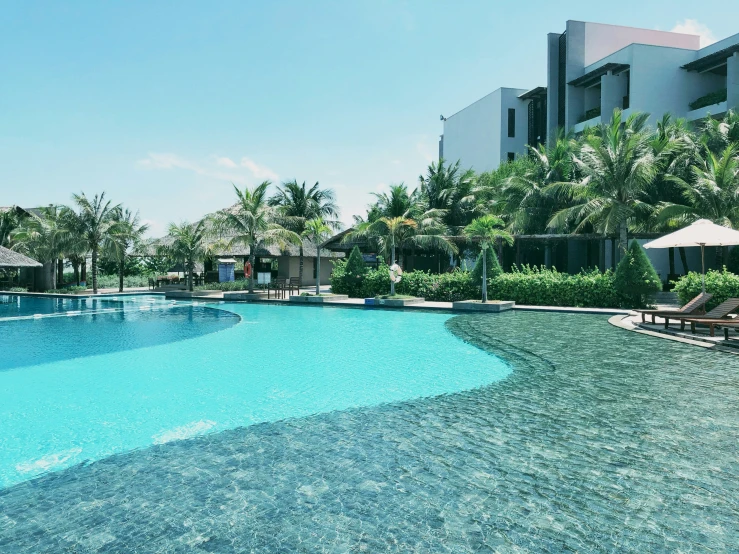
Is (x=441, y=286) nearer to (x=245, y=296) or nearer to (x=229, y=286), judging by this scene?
(x=245, y=296)

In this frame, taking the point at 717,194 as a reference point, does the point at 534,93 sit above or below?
above

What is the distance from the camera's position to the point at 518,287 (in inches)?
782

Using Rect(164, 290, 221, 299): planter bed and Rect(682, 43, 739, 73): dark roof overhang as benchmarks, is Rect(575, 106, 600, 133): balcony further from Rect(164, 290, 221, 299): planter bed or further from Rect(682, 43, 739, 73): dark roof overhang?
Rect(164, 290, 221, 299): planter bed

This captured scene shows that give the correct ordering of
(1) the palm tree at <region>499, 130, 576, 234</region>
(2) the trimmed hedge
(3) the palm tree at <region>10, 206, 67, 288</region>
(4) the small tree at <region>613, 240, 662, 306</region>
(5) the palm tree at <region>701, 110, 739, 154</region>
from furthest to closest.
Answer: (3) the palm tree at <region>10, 206, 67, 288</region> < (1) the palm tree at <region>499, 130, 576, 234</region> < (5) the palm tree at <region>701, 110, 739, 154</region> < (2) the trimmed hedge < (4) the small tree at <region>613, 240, 662, 306</region>

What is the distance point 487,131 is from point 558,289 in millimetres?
25065

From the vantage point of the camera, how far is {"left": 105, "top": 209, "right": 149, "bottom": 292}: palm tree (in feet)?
96.1

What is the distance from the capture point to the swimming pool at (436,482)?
3.47 meters

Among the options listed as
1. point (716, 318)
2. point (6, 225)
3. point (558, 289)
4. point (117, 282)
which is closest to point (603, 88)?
point (558, 289)

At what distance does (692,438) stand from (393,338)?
829cm

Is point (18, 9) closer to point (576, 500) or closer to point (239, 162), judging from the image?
point (239, 162)

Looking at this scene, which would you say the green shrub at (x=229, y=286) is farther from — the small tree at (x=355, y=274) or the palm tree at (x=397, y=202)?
the palm tree at (x=397, y=202)

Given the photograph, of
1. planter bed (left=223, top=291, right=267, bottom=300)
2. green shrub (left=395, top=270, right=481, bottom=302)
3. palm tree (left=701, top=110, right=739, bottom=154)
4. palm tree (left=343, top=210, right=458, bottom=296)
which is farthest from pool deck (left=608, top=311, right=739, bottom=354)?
planter bed (left=223, top=291, right=267, bottom=300)

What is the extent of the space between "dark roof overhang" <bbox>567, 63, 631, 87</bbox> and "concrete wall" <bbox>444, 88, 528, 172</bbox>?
20.5 ft

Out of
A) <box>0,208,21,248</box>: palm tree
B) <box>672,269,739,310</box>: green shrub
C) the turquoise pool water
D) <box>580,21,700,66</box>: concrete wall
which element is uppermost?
<box>580,21,700,66</box>: concrete wall
